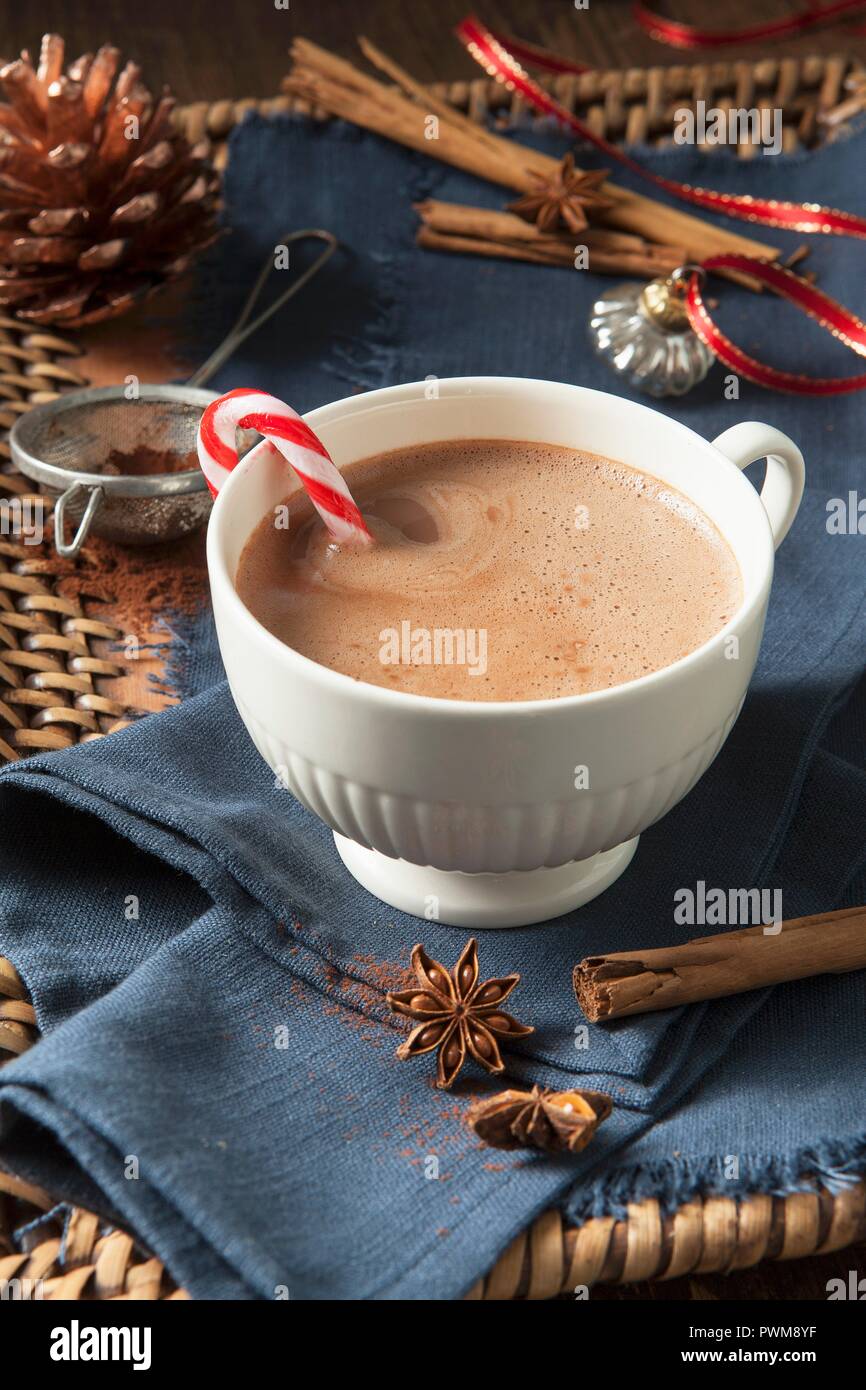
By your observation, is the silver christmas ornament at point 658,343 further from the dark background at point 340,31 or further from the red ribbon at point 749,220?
A: the dark background at point 340,31

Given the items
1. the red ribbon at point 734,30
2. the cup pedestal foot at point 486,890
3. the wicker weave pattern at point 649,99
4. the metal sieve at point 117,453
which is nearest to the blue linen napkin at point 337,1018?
the cup pedestal foot at point 486,890

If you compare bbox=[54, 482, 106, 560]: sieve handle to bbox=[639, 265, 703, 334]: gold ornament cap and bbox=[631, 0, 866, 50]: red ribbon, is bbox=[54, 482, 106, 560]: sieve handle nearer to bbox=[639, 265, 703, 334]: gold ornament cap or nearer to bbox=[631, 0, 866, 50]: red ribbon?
bbox=[639, 265, 703, 334]: gold ornament cap

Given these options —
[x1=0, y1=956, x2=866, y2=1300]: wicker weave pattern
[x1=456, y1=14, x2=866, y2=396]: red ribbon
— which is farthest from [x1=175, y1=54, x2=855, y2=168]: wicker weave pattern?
[x1=0, y1=956, x2=866, y2=1300]: wicker weave pattern

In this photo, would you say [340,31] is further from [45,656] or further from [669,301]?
[45,656]

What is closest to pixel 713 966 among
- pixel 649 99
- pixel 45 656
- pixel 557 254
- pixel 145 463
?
pixel 45 656

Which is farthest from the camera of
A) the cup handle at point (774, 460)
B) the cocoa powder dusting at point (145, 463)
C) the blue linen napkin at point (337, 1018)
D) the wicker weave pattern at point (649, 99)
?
the wicker weave pattern at point (649, 99)

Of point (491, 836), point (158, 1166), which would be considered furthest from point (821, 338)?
point (158, 1166)

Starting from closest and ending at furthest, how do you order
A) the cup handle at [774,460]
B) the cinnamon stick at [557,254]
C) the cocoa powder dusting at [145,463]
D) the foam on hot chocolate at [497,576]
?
the foam on hot chocolate at [497,576]
the cup handle at [774,460]
the cocoa powder dusting at [145,463]
the cinnamon stick at [557,254]
